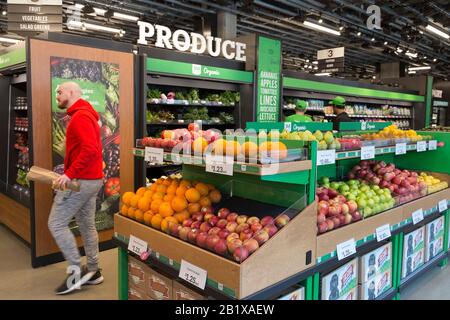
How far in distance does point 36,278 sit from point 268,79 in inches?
189

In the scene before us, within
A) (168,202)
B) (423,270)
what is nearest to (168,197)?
(168,202)

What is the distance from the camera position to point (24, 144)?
17.6 feet

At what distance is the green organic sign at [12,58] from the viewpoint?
4.13m

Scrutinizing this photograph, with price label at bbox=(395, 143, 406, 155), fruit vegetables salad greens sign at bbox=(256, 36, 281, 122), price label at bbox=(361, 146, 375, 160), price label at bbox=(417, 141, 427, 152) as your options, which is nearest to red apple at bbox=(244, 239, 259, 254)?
price label at bbox=(361, 146, 375, 160)

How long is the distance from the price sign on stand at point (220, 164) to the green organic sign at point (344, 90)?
5435 millimetres

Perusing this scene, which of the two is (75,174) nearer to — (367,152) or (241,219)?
(241,219)

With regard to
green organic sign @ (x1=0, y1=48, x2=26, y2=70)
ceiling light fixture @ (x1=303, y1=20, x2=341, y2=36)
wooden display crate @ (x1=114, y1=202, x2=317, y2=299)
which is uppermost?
ceiling light fixture @ (x1=303, y1=20, x2=341, y2=36)

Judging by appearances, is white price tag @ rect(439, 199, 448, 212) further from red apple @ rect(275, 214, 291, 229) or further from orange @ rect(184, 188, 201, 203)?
orange @ rect(184, 188, 201, 203)

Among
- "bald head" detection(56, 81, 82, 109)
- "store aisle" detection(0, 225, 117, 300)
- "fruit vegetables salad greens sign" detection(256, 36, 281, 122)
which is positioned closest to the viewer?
"bald head" detection(56, 81, 82, 109)

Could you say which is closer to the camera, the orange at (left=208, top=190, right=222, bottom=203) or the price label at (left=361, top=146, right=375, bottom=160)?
the orange at (left=208, top=190, right=222, bottom=203)

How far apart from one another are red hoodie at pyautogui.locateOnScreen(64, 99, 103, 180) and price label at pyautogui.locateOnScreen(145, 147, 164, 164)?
2.58 feet

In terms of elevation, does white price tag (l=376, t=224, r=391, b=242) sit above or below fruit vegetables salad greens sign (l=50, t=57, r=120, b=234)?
below

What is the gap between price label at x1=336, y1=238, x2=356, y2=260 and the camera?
2.45 metres

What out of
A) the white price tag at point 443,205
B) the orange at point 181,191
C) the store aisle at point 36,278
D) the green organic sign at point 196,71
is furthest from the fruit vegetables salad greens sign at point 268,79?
the orange at point 181,191
